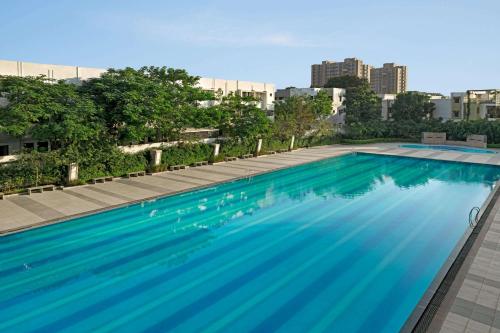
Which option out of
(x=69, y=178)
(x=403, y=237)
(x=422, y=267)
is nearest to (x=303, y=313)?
(x=422, y=267)

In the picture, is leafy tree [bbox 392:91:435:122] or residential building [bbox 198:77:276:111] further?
leafy tree [bbox 392:91:435:122]

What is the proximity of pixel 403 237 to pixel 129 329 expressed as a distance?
30.8 feet

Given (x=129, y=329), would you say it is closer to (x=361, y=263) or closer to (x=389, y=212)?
(x=361, y=263)

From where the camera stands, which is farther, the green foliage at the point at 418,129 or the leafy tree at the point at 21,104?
the green foliage at the point at 418,129

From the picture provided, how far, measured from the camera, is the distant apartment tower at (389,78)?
346 ft

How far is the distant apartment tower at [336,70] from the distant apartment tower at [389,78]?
3109 millimetres

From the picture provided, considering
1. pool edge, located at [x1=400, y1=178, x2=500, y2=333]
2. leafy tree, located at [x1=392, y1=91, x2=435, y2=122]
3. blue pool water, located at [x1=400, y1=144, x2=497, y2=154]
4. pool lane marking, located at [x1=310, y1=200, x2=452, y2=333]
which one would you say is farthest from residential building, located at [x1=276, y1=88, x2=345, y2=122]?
pool edge, located at [x1=400, y1=178, x2=500, y2=333]

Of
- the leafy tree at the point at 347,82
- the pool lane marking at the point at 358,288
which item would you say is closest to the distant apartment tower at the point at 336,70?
the leafy tree at the point at 347,82

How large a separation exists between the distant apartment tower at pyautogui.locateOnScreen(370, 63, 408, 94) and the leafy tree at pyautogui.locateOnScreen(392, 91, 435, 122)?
2424 inches

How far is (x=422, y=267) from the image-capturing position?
10.5m

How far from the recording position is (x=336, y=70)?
103m

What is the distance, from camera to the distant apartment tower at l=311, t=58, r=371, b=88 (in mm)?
101625

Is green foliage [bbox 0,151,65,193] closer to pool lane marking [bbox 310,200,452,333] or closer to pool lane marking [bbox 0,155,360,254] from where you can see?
pool lane marking [bbox 0,155,360,254]

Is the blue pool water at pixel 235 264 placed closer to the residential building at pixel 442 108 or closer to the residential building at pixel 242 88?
the residential building at pixel 242 88
